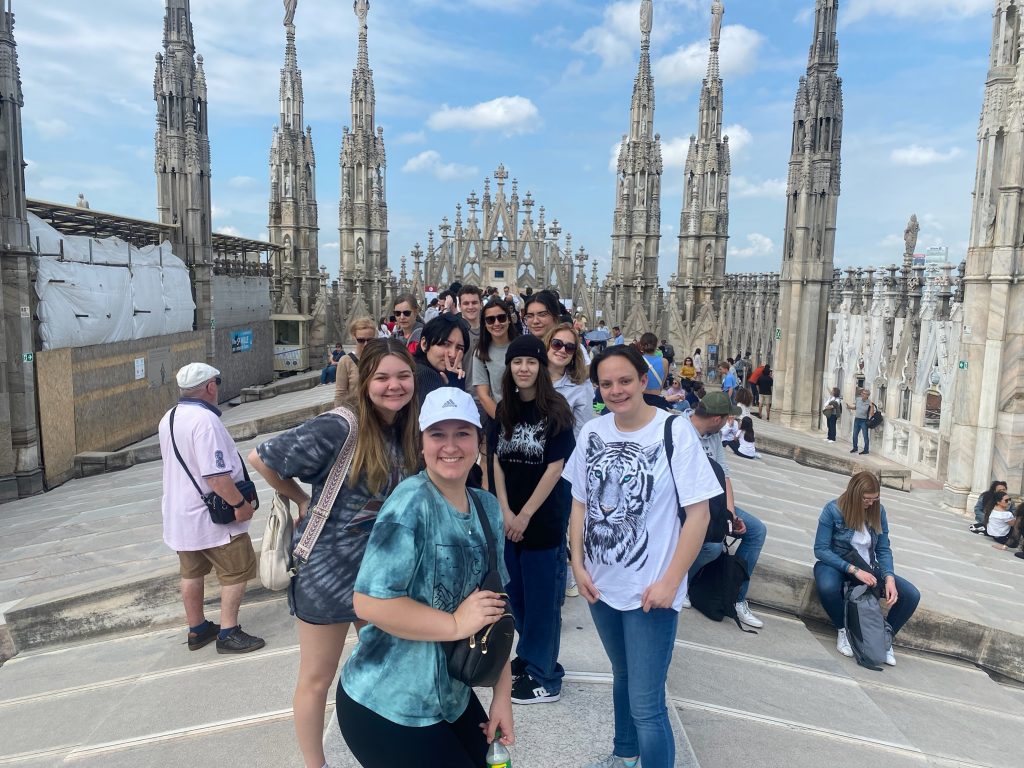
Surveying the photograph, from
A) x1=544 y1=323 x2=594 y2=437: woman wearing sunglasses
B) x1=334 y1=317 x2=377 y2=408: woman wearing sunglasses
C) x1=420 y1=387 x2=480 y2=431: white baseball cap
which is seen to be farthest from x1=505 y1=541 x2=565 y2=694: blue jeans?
x1=420 y1=387 x2=480 y2=431: white baseball cap

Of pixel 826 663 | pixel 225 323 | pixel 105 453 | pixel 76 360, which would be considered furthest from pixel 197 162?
pixel 826 663

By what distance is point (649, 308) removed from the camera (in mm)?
29922

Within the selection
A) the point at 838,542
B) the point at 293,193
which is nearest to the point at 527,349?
the point at 838,542

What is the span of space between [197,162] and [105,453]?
8.22m

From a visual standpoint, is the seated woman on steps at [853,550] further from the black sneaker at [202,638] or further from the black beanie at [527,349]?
the black sneaker at [202,638]

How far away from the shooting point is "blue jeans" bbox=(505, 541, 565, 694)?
10.7 ft

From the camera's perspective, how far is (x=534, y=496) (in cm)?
319

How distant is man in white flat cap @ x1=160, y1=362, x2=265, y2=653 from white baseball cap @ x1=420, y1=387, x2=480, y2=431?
2.24m

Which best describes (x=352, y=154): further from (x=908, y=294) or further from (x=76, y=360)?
(x=908, y=294)

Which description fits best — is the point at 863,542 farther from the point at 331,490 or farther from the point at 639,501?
the point at 331,490

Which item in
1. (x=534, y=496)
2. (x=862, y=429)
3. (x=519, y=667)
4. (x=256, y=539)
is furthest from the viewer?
(x=862, y=429)

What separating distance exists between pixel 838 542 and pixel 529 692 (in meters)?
2.63

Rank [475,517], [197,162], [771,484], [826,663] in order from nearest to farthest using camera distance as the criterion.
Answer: [475,517]
[826,663]
[771,484]
[197,162]

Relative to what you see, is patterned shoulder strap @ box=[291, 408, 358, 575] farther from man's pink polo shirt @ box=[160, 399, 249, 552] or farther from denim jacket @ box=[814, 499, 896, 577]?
denim jacket @ box=[814, 499, 896, 577]
